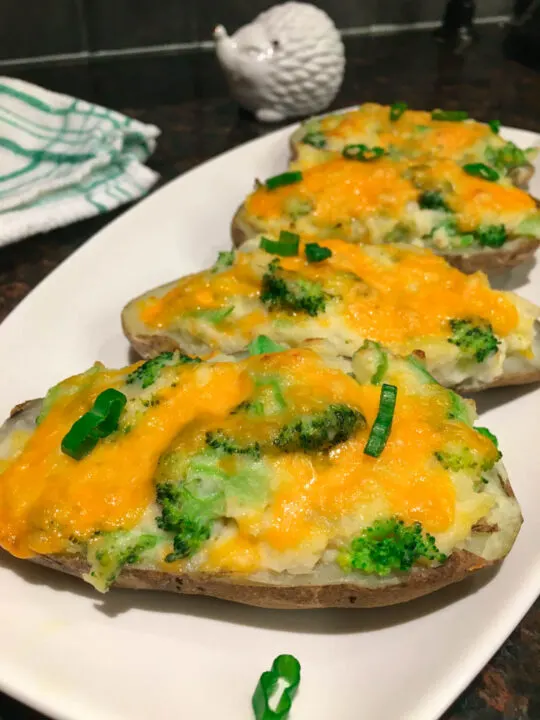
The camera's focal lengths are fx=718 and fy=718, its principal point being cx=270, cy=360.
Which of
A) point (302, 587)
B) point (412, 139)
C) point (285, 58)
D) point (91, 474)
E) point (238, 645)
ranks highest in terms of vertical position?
point (285, 58)

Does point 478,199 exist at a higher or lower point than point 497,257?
higher

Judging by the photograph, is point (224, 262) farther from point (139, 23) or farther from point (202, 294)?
point (139, 23)

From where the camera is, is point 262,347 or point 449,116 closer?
point 262,347

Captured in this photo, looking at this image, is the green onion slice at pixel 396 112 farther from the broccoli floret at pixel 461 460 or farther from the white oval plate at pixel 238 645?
the broccoli floret at pixel 461 460

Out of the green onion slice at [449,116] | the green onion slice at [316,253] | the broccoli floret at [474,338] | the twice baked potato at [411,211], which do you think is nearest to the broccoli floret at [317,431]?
the broccoli floret at [474,338]

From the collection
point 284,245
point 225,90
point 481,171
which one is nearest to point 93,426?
point 284,245

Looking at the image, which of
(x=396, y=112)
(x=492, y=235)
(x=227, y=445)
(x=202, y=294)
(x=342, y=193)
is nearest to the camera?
(x=227, y=445)

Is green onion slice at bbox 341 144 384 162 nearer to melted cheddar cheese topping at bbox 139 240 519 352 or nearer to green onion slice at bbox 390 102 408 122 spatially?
green onion slice at bbox 390 102 408 122
